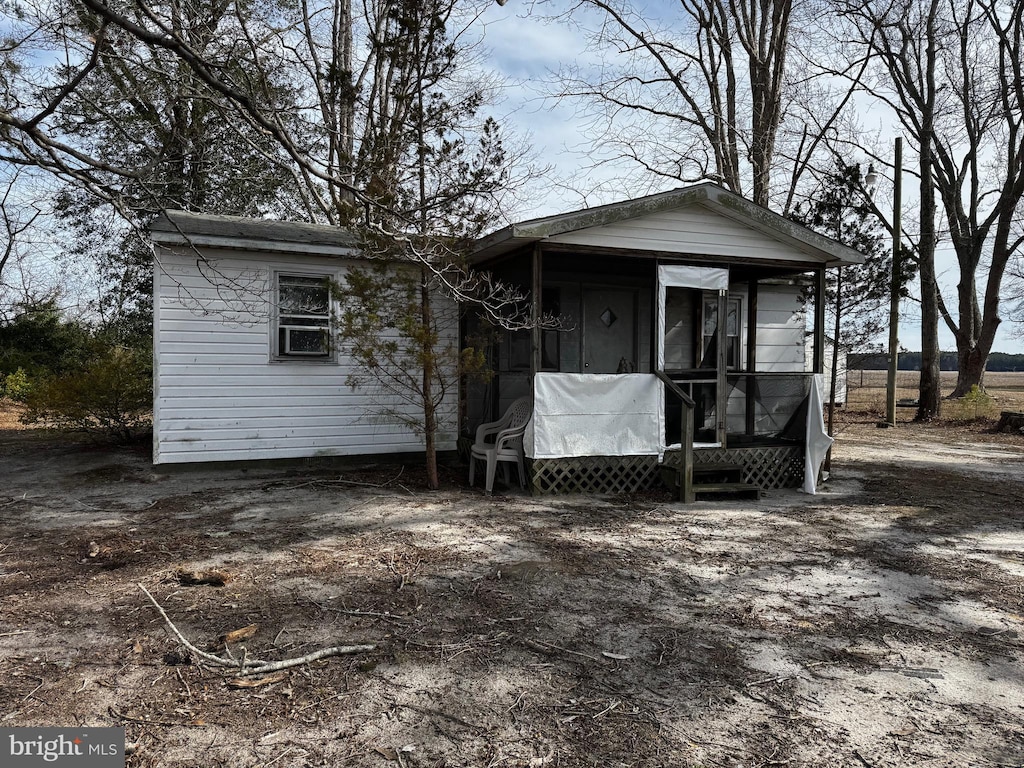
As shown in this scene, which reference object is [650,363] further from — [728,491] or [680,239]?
[728,491]

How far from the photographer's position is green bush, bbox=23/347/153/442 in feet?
32.2

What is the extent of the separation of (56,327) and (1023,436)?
76.8 feet

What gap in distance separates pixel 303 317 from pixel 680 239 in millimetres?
4801

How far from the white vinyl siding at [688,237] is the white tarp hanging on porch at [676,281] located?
0.20 meters

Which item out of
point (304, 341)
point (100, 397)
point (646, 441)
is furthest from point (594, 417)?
point (100, 397)

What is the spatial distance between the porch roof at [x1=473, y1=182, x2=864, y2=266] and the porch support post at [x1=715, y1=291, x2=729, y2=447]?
1.94 ft

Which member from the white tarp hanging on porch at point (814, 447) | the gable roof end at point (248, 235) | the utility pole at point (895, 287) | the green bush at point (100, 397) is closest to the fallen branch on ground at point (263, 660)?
the gable roof end at point (248, 235)

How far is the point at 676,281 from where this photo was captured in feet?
25.9

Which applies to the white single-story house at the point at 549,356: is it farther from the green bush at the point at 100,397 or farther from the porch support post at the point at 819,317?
the green bush at the point at 100,397

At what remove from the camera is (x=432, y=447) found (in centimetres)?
780

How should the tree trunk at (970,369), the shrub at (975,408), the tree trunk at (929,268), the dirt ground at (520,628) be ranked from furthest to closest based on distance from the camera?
1. the tree trunk at (970,369)
2. the tree trunk at (929,268)
3. the shrub at (975,408)
4. the dirt ground at (520,628)

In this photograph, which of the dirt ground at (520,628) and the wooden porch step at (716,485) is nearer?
the dirt ground at (520,628)

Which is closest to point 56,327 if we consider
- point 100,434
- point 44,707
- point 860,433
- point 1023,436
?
point 100,434

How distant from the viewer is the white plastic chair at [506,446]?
7696mm
